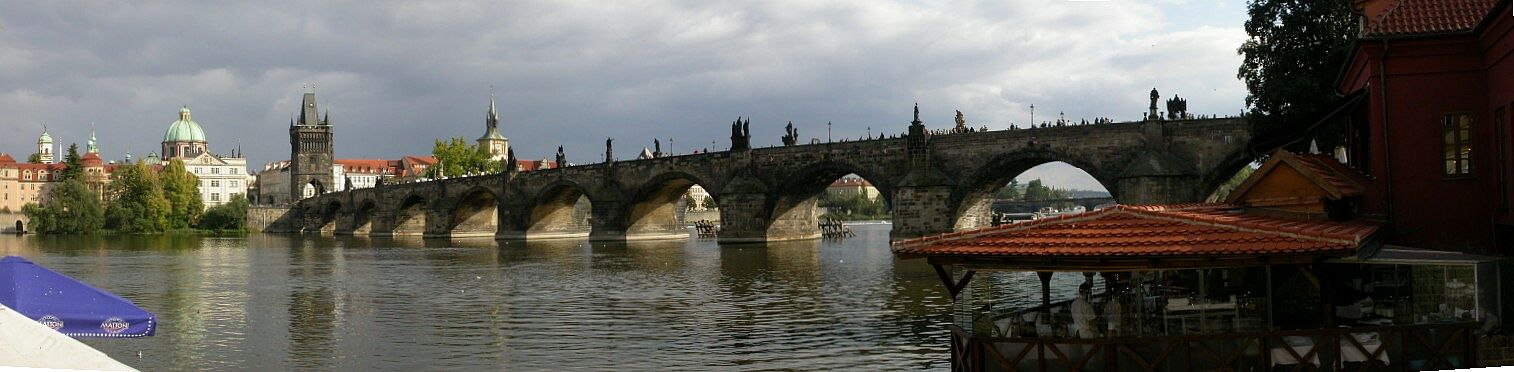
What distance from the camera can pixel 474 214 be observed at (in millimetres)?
97188

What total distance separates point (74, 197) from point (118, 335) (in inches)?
4184

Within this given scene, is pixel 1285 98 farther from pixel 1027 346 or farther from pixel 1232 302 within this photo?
pixel 1027 346

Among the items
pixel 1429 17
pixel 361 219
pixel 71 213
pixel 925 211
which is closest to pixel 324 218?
pixel 361 219

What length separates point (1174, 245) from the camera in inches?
437

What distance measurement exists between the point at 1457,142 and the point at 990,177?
129 feet

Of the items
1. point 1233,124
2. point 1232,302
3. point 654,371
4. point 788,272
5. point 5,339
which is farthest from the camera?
point 1233,124

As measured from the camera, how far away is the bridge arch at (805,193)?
195 feet

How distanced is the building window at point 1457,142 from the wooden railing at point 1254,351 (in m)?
4.67

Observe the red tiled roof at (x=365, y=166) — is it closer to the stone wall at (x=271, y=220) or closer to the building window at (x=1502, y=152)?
the stone wall at (x=271, y=220)

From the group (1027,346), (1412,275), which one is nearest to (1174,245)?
(1027,346)

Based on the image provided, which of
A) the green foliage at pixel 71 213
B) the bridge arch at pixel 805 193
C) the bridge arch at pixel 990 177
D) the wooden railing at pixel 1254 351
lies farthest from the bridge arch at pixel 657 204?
the wooden railing at pixel 1254 351

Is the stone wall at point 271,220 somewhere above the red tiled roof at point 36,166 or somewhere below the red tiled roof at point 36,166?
below

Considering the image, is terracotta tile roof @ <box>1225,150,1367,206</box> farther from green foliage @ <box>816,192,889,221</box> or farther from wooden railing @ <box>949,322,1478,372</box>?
green foliage @ <box>816,192,889,221</box>

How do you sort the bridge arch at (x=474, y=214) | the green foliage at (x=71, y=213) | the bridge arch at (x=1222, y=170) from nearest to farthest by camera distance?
1. the bridge arch at (x=1222, y=170)
2. the bridge arch at (x=474, y=214)
3. the green foliage at (x=71, y=213)
